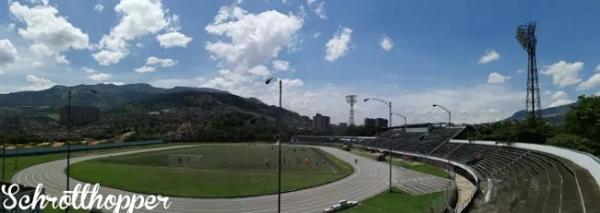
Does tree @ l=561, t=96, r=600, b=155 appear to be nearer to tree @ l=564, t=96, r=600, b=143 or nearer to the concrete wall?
tree @ l=564, t=96, r=600, b=143

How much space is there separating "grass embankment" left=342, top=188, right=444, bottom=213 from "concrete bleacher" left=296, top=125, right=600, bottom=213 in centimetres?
393

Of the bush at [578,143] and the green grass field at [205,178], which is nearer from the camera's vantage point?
the green grass field at [205,178]

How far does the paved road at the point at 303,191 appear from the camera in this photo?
36597 mm

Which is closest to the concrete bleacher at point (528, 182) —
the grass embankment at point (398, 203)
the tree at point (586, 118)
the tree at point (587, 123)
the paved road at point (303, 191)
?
the grass embankment at point (398, 203)

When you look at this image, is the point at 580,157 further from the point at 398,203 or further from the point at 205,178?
the point at 205,178

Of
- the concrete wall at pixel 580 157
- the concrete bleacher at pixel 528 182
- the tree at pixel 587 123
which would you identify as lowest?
the concrete bleacher at pixel 528 182

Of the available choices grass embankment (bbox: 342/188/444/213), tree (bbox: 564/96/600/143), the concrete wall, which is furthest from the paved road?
tree (bbox: 564/96/600/143)

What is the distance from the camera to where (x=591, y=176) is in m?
29.1

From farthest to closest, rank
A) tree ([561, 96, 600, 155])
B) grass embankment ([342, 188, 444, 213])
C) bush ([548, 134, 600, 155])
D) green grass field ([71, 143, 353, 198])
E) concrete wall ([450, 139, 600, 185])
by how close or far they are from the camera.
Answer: tree ([561, 96, 600, 155]) → bush ([548, 134, 600, 155]) → green grass field ([71, 143, 353, 198]) → grass embankment ([342, 188, 444, 213]) → concrete wall ([450, 139, 600, 185])

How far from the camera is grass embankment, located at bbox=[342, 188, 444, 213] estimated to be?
116 feet

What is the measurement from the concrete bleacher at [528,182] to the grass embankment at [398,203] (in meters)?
3.93

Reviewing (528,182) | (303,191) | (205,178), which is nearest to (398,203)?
(303,191)

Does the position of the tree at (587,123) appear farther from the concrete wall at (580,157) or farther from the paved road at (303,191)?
the paved road at (303,191)

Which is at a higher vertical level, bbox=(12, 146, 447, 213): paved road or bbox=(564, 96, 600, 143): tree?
bbox=(564, 96, 600, 143): tree
